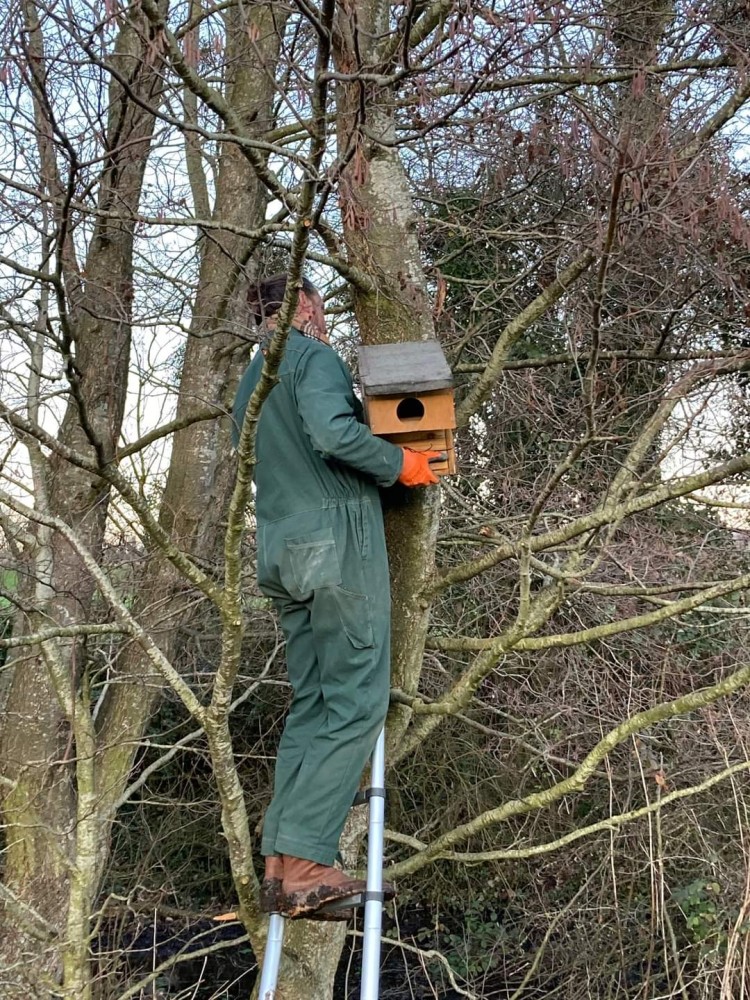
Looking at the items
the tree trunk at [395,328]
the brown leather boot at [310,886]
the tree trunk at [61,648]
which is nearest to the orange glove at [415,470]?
the tree trunk at [395,328]

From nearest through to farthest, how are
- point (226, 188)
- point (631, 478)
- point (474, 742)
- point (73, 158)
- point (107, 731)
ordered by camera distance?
point (73, 158) < point (631, 478) < point (107, 731) < point (226, 188) < point (474, 742)

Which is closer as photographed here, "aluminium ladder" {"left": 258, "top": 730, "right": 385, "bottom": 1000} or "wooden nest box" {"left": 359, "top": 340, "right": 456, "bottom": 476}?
"aluminium ladder" {"left": 258, "top": 730, "right": 385, "bottom": 1000}

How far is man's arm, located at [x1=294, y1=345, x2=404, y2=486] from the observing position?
265 centimetres

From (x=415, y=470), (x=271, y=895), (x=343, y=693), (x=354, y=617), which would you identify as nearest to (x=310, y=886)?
(x=271, y=895)

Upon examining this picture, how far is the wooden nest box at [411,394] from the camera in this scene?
2.81 meters

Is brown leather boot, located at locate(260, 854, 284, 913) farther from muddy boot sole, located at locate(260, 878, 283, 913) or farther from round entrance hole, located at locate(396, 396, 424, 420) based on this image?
round entrance hole, located at locate(396, 396, 424, 420)

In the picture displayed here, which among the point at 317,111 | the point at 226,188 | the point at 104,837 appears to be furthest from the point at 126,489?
the point at 226,188

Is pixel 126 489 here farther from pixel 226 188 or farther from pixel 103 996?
pixel 226 188

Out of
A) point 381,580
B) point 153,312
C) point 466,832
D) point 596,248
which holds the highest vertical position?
point 153,312

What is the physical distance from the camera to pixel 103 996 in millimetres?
4121

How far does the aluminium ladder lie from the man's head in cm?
128

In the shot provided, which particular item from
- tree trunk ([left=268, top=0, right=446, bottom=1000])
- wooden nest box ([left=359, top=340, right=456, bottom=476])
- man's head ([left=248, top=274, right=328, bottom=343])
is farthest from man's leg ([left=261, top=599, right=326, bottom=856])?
man's head ([left=248, top=274, right=328, bottom=343])

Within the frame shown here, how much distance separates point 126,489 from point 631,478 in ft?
5.26

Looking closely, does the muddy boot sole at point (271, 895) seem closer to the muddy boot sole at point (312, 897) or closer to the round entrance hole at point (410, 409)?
the muddy boot sole at point (312, 897)
